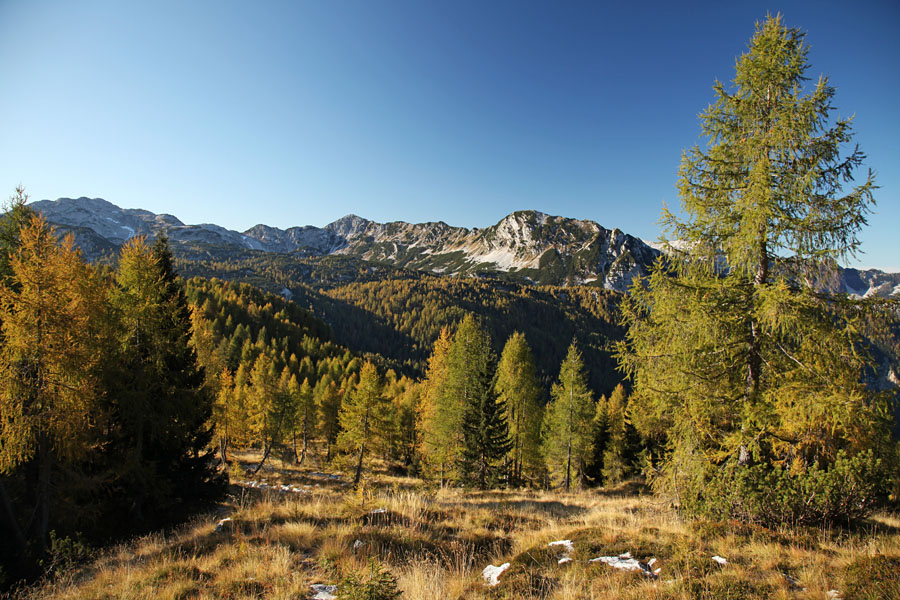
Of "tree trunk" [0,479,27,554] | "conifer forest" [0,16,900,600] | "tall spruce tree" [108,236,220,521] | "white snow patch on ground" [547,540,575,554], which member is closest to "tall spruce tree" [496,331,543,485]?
"conifer forest" [0,16,900,600]

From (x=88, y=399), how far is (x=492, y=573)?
13.5 meters

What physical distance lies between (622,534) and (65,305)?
16409 mm

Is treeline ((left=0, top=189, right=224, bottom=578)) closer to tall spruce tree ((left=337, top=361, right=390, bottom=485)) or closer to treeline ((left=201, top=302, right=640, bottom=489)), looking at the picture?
treeline ((left=201, top=302, right=640, bottom=489))

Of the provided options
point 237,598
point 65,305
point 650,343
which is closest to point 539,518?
point 650,343

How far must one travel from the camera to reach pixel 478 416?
23.7 meters

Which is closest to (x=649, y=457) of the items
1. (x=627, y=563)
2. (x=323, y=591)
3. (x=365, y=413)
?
(x=627, y=563)

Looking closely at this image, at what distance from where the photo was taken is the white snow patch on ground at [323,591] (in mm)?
4863

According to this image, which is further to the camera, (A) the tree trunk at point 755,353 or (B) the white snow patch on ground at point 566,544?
(A) the tree trunk at point 755,353

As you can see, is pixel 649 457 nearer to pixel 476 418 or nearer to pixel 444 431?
pixel 476 418

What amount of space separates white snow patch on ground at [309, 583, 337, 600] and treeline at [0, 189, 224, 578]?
7189 millimetres

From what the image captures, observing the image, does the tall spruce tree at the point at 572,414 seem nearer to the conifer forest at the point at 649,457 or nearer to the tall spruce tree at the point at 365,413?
the tall spruce tree at the point at 365,413

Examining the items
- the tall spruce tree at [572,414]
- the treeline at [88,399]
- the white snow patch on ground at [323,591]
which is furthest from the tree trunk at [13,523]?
the tall spruce tree at [572,414]

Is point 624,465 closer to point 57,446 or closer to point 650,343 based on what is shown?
point 650,343

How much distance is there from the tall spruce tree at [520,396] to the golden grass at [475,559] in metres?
18.5
